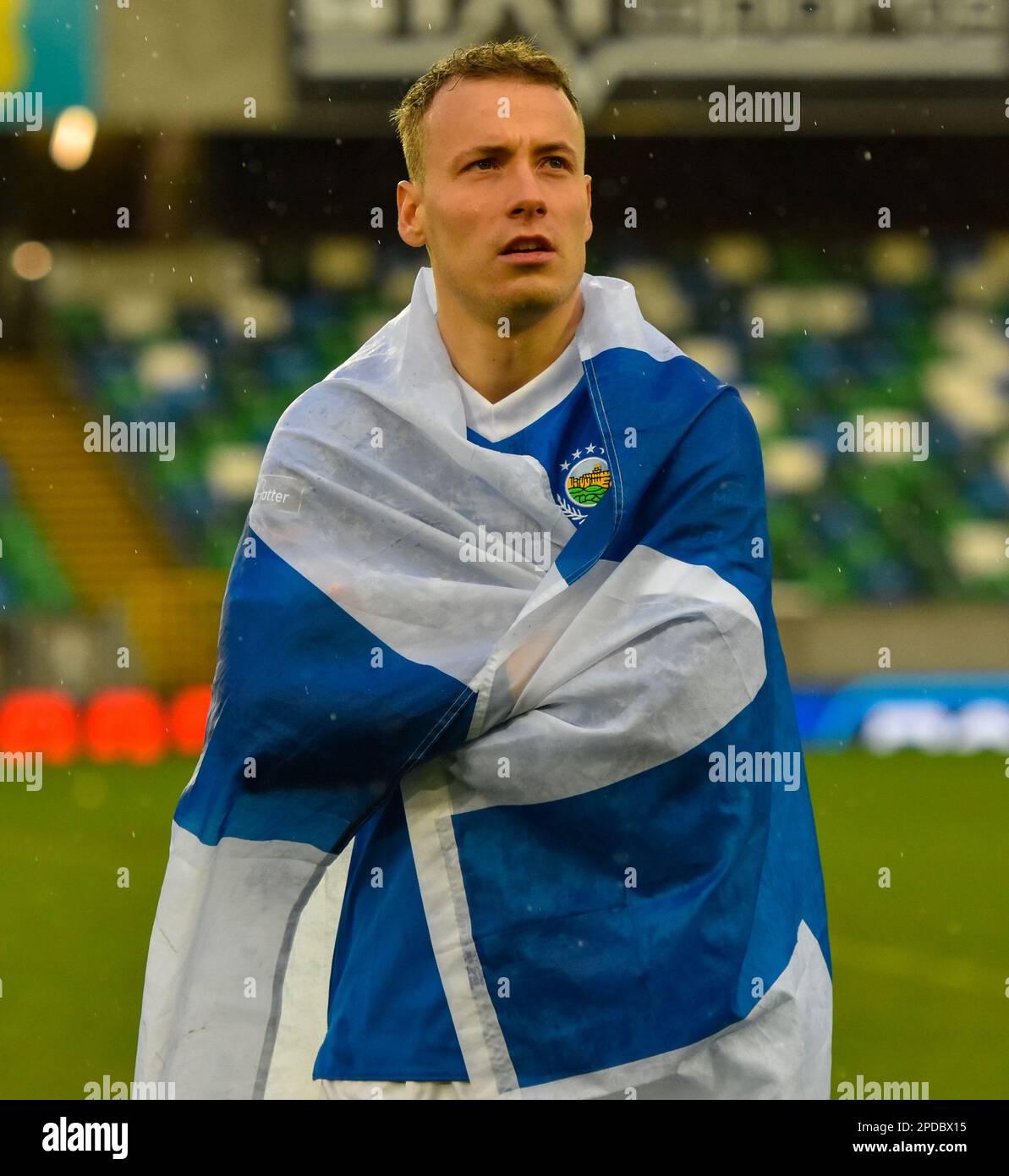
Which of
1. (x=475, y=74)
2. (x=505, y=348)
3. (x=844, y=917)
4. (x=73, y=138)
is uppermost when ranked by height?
(x=73, y=138)

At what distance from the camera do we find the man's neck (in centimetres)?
210

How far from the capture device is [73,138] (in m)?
14.5

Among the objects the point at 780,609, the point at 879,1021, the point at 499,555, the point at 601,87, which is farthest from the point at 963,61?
the point at 499,555

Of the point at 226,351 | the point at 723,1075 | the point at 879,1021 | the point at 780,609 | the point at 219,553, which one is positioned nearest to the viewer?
the point at 723,1075

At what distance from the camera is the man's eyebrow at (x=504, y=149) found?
2068 mm

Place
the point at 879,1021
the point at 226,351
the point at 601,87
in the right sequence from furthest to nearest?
1. the point at 226,351
2. the point at 601,87
3. the point at 879,1021

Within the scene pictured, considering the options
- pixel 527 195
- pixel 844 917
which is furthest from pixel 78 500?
pixel 527 195

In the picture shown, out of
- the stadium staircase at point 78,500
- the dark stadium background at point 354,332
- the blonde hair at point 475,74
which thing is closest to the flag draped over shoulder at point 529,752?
the blonde hair at point 475,74

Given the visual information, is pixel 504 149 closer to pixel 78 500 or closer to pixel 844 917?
pixel 844 917

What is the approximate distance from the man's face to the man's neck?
0.07ft

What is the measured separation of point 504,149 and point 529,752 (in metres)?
0.70

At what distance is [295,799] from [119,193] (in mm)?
14278

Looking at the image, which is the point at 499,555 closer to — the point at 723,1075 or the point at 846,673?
the point at 723,1075

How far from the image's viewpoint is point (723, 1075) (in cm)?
194
